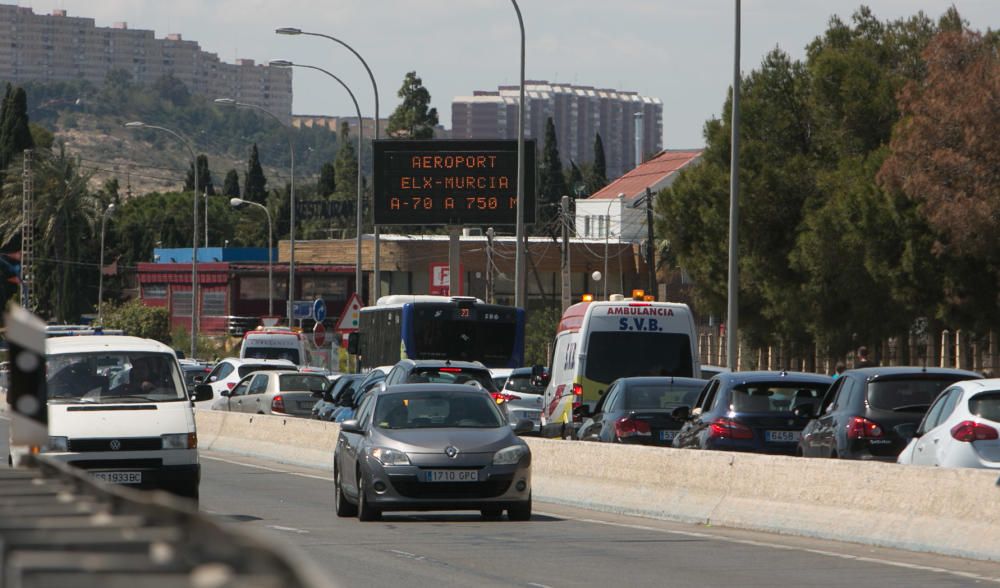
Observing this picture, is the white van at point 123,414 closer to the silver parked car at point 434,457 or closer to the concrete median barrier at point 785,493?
the silver parked car at point 434,457

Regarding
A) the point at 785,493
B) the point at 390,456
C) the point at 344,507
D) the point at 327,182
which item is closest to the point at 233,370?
the point at 344,507

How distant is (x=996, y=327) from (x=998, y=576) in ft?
88.4

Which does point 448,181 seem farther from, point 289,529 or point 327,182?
point 327,182

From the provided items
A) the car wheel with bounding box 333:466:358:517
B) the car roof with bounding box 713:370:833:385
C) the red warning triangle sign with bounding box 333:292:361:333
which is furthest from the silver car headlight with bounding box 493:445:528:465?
the red warning triangle sign with bounding box 333:292:361:333

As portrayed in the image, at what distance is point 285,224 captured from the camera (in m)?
161

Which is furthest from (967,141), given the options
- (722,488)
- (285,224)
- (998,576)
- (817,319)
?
(285,224)

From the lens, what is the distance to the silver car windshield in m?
18.2

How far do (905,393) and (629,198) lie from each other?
358 ft

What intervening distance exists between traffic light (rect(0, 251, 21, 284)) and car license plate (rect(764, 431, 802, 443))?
8871 centimetres

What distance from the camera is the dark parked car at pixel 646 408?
22.7 m

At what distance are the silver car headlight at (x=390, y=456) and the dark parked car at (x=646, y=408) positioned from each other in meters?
5.65

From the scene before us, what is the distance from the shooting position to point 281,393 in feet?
124

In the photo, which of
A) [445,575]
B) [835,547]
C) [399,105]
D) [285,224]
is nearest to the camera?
[445,575]

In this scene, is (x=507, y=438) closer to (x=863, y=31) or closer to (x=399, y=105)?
(x=863, y=31)
